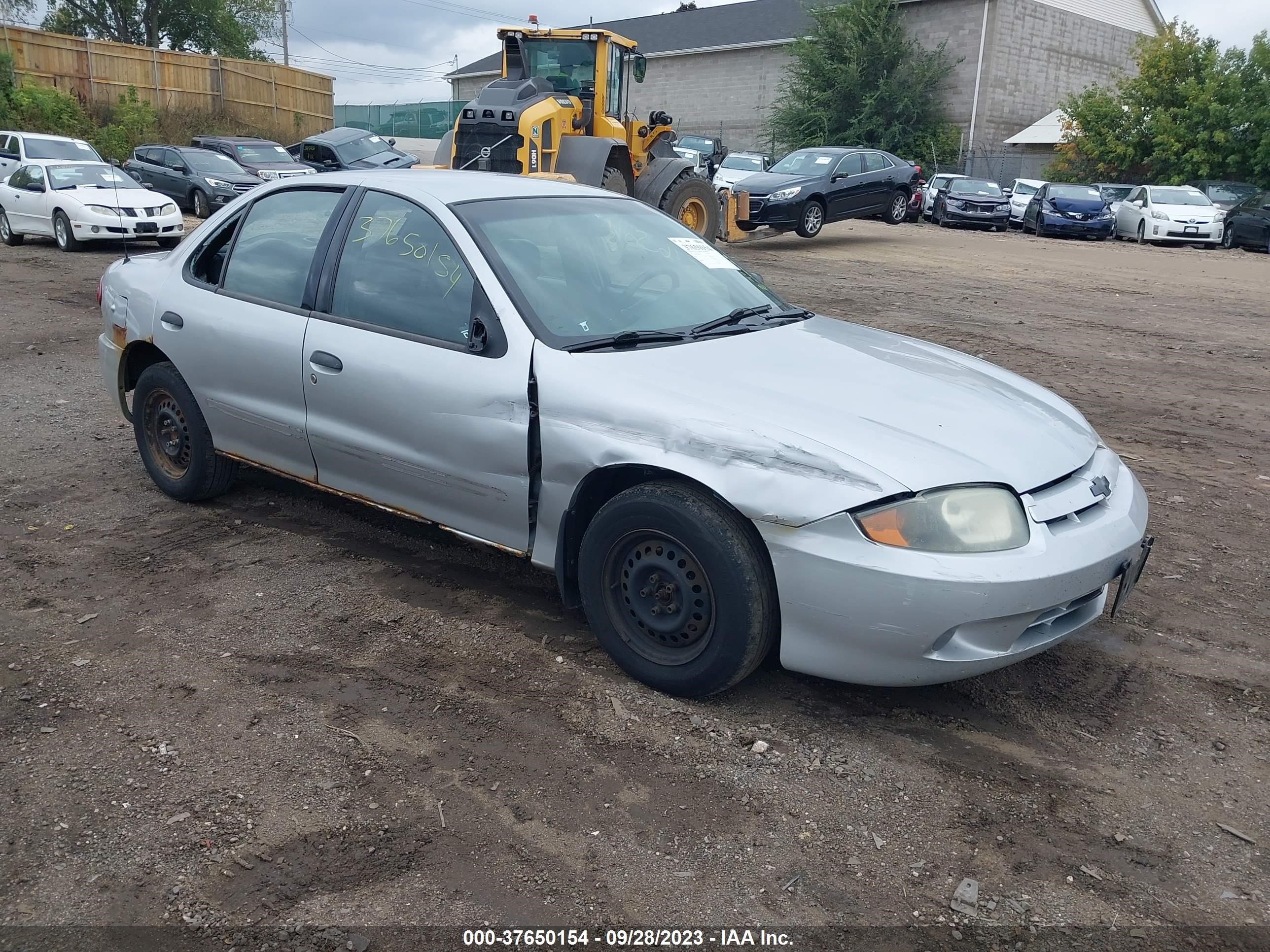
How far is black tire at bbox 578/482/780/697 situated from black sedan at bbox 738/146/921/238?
14265mm

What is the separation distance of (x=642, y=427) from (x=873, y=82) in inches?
1540

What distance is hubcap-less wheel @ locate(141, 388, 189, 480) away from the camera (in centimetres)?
518

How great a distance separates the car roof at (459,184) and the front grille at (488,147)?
8712 millimetres

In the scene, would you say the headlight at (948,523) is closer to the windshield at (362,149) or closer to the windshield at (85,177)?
the windshield at (85,177)

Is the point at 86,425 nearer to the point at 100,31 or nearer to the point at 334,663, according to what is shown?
the point at 334,663

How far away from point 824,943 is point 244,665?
7.45ft

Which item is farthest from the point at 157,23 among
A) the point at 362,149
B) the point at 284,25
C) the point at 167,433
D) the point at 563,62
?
the point at 167,433

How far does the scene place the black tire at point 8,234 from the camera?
1728cm

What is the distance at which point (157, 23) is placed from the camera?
51.7 meters

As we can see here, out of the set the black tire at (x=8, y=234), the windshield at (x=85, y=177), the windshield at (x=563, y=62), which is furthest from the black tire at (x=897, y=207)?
the black tire at (x=8, y=234)

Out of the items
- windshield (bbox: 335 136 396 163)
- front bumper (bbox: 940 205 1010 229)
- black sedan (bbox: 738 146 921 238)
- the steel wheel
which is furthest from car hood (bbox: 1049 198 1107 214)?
windshield (bbox: 335 136 396 163)

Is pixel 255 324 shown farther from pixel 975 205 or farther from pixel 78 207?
pixel 975 205

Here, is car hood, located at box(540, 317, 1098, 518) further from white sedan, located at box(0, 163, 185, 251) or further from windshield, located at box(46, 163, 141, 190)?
windshield, located at box(46, 163, 141, 190)

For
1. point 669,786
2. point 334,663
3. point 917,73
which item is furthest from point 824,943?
point 917,73
